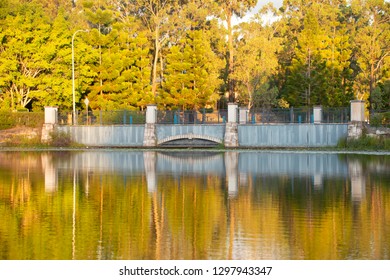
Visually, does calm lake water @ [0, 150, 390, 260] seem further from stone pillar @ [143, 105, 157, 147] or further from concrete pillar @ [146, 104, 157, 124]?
concrete pillar @ [146, 104, 157, 124]

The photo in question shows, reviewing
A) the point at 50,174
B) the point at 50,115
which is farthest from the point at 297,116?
the point at 50,174

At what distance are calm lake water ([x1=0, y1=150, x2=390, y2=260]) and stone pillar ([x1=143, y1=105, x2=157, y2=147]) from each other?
2031cm

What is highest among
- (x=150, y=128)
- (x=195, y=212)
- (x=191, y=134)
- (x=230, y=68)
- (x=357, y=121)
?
(x=230, y=68)

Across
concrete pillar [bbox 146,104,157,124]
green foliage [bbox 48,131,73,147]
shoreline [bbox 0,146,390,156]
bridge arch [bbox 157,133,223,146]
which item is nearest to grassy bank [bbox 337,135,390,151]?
shoreline [bbox 0,146,390,156]

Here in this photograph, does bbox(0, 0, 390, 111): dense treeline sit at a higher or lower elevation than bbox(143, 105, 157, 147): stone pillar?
higher

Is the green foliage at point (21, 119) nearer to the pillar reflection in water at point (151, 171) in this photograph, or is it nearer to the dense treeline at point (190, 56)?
the dense treeline at point (190, 56)

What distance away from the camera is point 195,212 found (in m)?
21.8

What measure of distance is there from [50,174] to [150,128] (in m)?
25.9

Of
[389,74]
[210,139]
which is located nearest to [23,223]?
[210,139]

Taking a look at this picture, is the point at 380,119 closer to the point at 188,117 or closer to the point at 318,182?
the point at 188,117

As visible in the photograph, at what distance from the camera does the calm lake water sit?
53.4 feet

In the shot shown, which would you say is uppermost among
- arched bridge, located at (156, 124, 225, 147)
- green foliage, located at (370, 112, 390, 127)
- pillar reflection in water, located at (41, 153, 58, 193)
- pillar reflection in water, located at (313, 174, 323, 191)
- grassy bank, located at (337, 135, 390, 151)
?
green foliage, located at (370, 112, 390, 127)

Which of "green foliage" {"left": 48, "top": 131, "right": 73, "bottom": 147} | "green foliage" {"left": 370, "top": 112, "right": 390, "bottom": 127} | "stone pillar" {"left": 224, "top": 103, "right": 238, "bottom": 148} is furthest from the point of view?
"green foliage" {"left": 48, "top": 131, "right": 73, "bottom": 147}

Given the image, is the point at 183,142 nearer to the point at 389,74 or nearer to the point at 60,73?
the point at 60,73
